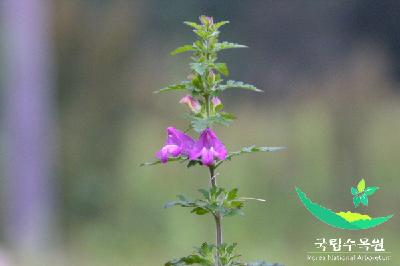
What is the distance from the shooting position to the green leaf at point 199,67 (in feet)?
5.48

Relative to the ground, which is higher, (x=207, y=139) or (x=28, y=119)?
(x=28, y=119)

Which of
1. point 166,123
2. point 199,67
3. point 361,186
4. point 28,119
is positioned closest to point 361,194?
point 361,186

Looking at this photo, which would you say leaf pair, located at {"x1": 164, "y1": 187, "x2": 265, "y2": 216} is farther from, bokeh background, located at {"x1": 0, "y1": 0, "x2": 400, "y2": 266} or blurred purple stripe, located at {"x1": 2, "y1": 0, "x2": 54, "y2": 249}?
blurred purple stripe, located at {"x1": 2, "y1": 0, "x2": 54, "y2": 249}

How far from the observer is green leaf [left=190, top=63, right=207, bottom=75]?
5.48 feet

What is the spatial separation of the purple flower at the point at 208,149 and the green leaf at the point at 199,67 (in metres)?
0.13

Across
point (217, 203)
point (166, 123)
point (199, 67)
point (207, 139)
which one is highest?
point (166, 123)

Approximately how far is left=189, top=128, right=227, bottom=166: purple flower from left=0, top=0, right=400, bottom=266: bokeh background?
3.09 meters

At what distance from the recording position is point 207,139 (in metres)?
1.73

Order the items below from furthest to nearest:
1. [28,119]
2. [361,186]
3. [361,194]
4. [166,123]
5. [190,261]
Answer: [28,119]
[166,123]
[361,186]
[361,194]
[190,261]

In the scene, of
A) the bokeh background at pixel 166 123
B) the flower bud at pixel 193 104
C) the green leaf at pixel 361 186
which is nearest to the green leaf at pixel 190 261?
the flower bud at pixel 193 104

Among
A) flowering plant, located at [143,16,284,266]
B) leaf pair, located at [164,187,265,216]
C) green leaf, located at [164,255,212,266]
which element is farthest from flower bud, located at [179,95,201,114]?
green leaf, located at [164,255,212,266]

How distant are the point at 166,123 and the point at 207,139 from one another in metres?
3.65

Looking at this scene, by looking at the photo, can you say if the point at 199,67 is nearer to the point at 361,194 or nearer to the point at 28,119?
the point at 361,194

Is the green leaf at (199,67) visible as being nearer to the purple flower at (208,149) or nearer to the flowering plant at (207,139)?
the flowering plant at (207,139)
